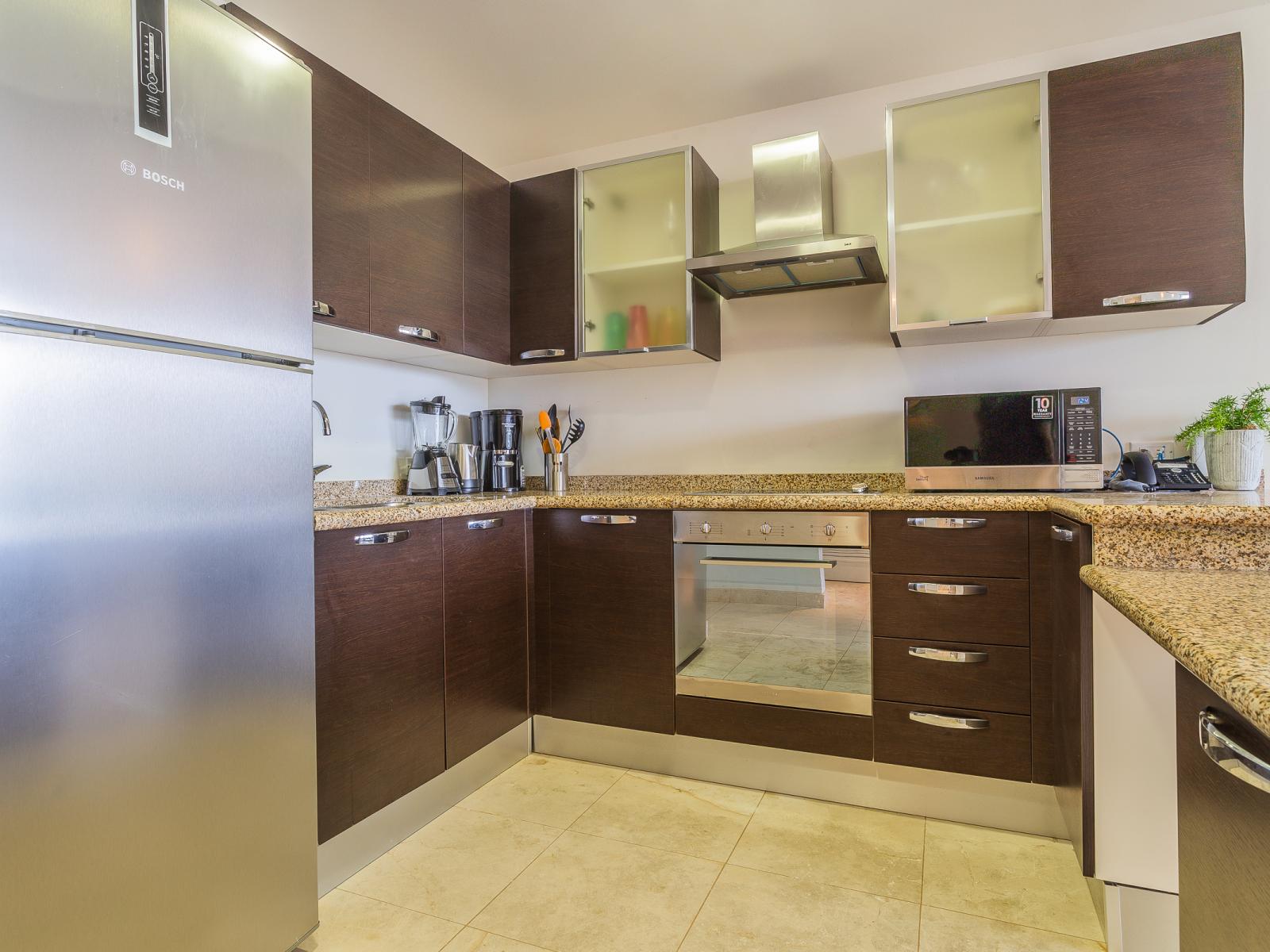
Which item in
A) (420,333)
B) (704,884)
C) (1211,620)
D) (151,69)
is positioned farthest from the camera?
(420,333)

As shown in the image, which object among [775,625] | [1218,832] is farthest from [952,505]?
[1218,832]

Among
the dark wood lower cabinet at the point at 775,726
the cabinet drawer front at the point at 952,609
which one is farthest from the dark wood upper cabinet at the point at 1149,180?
the dark wood lower cabinet at the point at 775,726

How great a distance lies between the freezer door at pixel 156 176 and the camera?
980 millimetres

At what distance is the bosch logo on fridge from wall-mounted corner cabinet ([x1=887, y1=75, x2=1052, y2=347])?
198 centimetres

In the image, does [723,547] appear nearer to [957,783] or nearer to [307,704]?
[957,783]

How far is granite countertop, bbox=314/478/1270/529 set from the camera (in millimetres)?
1226

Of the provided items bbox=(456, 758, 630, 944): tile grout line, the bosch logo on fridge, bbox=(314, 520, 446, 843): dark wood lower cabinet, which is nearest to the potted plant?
bbox=(456, 758, 630, 944): tile grout line

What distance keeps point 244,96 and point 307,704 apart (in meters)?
1.20

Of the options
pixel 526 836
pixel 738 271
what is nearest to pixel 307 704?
pixel 526 836

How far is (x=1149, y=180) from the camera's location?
2.00 metres

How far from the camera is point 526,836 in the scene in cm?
189

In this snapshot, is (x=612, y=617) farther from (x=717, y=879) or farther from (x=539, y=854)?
(x=717, y=879)

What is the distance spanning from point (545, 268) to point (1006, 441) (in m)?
1.80

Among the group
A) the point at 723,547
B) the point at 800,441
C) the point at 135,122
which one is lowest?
the point at 723,547
